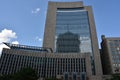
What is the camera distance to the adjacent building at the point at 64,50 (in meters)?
89.8

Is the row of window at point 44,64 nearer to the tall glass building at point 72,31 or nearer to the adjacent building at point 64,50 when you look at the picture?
the adjacent building at point 64,50

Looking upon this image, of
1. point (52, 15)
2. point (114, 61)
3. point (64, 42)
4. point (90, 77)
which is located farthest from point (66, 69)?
point (52, 15)

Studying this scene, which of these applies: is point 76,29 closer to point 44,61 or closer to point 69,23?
point 69,23

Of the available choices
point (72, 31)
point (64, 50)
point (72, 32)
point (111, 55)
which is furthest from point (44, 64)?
point (111, 55)

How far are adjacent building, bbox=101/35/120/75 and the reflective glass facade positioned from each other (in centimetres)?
1379

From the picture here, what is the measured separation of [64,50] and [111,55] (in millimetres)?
34865

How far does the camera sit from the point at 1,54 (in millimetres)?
92250

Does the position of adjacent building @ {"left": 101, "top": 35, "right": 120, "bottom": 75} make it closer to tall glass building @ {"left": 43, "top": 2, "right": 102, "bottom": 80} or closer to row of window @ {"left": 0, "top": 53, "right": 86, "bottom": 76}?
tall glass building @ {"left": 43, "top": 2, "right": 102, "bottom": 80}

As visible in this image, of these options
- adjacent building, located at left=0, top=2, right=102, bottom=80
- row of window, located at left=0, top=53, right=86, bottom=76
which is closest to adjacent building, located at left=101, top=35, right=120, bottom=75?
adjacent building, located at left=0, top=2, right=102, bottom=80

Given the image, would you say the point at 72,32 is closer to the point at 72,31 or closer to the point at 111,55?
the point at 72,31

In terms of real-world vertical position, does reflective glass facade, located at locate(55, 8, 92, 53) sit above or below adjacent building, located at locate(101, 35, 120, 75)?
above

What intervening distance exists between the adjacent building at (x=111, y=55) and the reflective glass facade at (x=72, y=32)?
Answer: 13792mm

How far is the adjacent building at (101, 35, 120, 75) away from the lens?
103 metres

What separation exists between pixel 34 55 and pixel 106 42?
56584 millimetres
